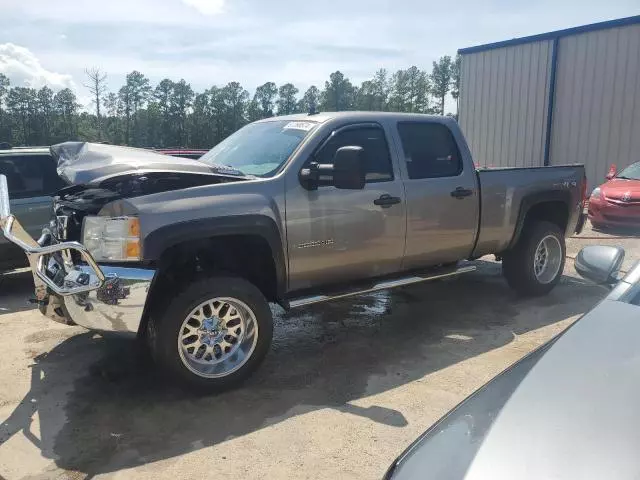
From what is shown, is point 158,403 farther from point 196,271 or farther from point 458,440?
point 458,440

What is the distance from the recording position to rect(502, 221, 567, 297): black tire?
593cm

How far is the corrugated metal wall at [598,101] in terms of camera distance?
46.0 ft

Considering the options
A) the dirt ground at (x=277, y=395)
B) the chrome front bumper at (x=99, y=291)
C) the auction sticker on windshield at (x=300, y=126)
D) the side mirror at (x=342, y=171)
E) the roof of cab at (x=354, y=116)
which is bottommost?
the dirt ground at (x=277, y=395)

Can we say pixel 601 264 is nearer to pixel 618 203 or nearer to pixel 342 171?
pixel 342 171

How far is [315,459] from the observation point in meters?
3.06

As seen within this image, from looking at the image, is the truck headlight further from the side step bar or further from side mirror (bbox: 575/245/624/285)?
side mirror (bbox: 575/245/624/285)

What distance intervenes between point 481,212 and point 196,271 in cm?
292

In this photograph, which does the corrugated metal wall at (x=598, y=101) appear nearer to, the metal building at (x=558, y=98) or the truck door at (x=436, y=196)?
the metal building at (x=558, y=98)

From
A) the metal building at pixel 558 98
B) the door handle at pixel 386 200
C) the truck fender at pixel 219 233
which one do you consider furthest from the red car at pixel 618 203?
the truck fender at pixel 219 233

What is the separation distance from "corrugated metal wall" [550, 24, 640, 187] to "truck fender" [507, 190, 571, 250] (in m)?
9.86

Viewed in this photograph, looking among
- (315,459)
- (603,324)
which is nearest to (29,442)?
(315,459)

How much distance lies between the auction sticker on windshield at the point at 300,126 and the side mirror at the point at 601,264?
7.98 feet

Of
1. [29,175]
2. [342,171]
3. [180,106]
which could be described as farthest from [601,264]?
[180,106]

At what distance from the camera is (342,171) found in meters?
3.96
